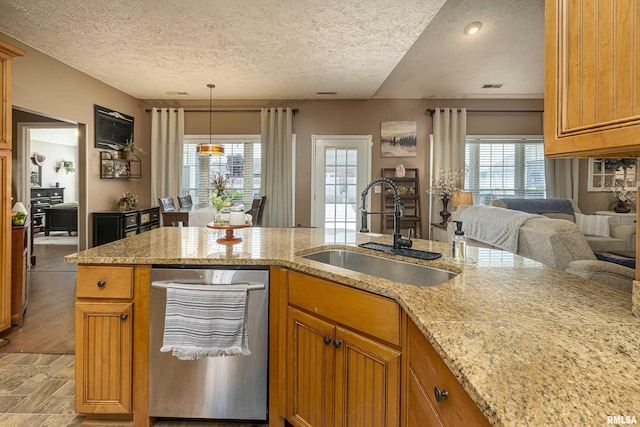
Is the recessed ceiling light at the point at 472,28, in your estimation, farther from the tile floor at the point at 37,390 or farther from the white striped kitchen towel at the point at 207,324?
the tile floor at the point at 37,390

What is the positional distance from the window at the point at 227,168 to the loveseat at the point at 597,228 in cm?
407

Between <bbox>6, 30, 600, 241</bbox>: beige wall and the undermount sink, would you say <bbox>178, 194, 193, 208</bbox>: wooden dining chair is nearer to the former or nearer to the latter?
<bbox>6, 30, 600, 241</bbox>: beige wall

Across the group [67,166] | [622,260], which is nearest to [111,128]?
[622,260]

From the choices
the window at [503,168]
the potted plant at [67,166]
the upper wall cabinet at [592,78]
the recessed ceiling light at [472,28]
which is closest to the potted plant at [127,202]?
the recessed ceiling light at [472,28]

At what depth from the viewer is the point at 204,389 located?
1677 mm

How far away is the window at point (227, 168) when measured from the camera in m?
6.20

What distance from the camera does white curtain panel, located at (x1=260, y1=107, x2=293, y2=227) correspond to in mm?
5992

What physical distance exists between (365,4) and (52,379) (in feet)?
12.0

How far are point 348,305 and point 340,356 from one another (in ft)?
0.70

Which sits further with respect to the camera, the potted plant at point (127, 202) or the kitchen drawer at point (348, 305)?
the potted plant at point (127, 202)

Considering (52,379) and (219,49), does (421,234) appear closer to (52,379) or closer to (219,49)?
(219,49)

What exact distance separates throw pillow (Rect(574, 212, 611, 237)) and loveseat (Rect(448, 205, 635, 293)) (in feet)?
7.62

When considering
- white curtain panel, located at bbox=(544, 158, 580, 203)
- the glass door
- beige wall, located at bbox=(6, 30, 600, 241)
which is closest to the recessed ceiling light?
beige wall, located at bbox=(6, 30, 600, 241)

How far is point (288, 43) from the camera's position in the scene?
12.4ft
